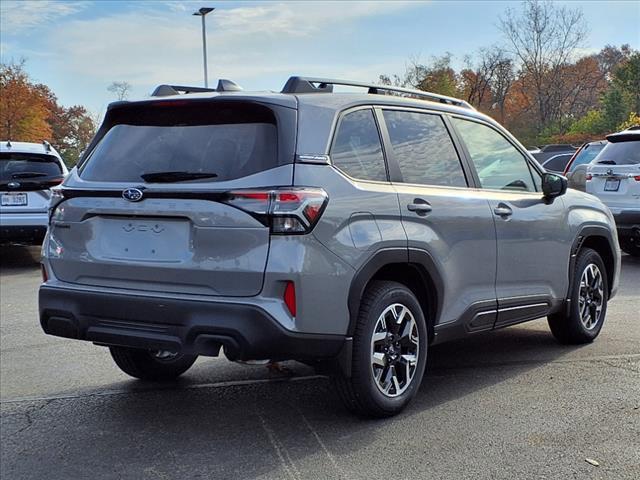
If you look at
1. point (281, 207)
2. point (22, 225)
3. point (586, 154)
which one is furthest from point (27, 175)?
point (586, 154)

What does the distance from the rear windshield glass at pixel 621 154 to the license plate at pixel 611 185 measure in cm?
25

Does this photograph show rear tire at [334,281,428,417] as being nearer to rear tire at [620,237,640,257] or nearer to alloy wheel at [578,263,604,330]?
alloy wheel at [578,263,604,330]

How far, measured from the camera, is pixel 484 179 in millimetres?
5137

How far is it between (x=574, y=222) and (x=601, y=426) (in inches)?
78.5

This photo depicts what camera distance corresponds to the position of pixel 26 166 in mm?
11273

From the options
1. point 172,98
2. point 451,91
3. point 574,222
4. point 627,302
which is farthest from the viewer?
point 451,91

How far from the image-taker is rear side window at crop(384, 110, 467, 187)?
4559 mm

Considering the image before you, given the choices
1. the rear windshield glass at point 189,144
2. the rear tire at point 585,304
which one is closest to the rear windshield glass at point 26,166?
the rear windshield glass at point 189,144

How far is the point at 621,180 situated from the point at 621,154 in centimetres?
42

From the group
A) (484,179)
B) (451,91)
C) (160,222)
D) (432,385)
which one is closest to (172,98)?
(160,222)

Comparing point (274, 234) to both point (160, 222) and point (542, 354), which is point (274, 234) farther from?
point (542, 354)

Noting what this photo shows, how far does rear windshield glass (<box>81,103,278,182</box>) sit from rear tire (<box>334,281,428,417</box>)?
39.3 inches

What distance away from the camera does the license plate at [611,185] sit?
10594mm

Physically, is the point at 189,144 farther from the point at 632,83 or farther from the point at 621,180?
the point at 632,83
